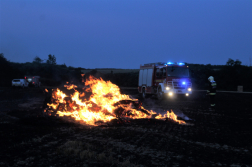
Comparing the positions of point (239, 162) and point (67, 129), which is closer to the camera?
point (239, 162)

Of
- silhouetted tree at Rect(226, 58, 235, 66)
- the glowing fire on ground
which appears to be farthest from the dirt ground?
silhouetted tree at Rect(226, 58, 235, 66)

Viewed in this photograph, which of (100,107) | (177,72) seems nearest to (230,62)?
(177,72)

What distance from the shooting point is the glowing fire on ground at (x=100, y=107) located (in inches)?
387

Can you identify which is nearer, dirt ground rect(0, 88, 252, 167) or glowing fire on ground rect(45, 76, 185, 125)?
dirt ground rect(0, 88, 252, 167)

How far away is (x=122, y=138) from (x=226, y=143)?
9.30ft

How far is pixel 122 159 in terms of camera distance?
493cm

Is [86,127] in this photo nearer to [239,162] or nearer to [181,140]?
[181,140]

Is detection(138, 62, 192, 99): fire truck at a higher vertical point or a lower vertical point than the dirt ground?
higher

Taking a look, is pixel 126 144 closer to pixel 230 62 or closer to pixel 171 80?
pixel 171 80

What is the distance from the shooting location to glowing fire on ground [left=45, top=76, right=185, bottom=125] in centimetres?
982

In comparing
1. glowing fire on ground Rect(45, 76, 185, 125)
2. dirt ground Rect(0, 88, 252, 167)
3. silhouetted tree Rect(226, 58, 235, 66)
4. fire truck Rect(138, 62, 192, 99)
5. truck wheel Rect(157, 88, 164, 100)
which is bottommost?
dirt ground Rect(0, 88, 252, 167)

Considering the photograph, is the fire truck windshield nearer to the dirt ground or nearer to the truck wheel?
the truck wheel

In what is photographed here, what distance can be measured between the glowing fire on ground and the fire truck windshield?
347 inches

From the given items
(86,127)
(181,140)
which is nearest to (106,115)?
(86,127)
